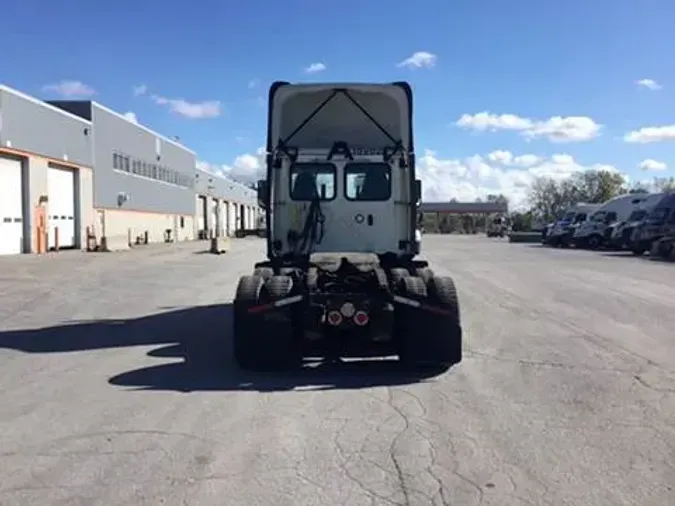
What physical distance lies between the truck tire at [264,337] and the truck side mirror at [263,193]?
3.01 m

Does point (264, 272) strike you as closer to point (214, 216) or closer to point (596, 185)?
point (214, 216)

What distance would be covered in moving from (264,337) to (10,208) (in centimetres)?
3102

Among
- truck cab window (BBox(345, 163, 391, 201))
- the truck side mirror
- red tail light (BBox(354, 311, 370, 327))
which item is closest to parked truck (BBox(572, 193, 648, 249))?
truck cab window (BBox(345, 163, 391, 201))

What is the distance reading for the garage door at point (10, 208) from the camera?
35.9m

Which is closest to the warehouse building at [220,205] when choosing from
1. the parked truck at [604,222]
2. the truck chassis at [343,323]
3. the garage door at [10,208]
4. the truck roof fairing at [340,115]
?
the parked truck at [604,222]

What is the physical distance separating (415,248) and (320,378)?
12.8 feet

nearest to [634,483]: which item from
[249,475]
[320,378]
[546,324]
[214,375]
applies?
[249,475]

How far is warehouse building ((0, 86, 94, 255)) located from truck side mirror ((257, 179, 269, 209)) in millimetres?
27009

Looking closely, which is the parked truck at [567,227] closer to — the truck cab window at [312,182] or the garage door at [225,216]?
the truck cab window at [312,182]

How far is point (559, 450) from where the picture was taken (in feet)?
19.9

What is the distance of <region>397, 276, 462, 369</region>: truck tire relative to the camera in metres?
9.07

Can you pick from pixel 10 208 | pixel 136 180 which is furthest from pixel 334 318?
pixel 136 180

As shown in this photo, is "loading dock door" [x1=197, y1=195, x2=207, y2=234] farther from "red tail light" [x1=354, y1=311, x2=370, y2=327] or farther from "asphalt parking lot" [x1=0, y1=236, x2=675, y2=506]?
"red tail light" [x1=354, y1=311, x2=370, y2=327]

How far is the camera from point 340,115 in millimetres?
12820
